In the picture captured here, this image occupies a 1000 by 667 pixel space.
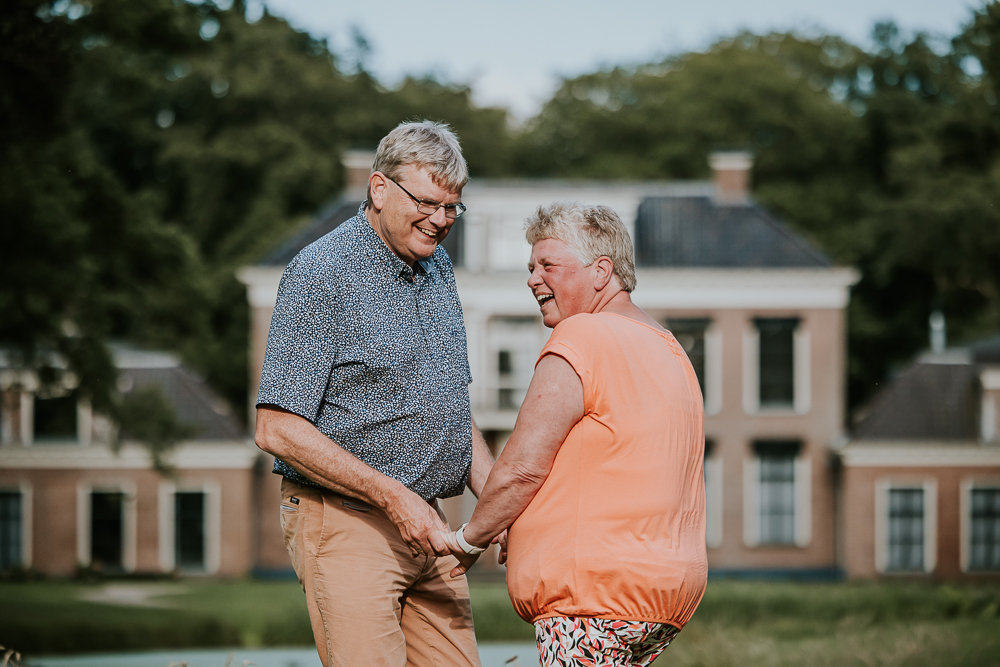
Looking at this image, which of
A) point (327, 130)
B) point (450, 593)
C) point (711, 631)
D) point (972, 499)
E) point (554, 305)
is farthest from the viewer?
point (327, 130)

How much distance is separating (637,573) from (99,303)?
11.3 m

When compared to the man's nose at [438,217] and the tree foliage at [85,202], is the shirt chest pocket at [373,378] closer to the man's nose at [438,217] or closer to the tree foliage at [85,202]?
the man's nose at [438,217]

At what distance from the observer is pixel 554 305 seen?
2770 millimetres

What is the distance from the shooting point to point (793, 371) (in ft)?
73.5

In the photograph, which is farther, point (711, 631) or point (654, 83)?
point (654, 83)

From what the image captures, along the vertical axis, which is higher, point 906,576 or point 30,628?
point 30,628

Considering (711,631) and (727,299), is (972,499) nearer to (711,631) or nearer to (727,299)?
(727,299)

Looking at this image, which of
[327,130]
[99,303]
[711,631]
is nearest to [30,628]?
[99,303]

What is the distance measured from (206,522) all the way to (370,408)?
2072cm

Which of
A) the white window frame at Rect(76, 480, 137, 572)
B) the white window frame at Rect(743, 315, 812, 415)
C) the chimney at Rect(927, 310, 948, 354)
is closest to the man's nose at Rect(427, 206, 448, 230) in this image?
the white window frame at Rect(743, 315, 812, 415)

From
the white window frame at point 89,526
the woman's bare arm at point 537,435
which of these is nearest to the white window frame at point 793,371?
the white window frame at point 89,526

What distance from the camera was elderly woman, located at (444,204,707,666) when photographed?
2.50 meters

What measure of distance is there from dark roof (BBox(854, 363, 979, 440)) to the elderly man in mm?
20304

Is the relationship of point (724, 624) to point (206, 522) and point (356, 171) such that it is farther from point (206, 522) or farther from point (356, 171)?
point (356, 171)
